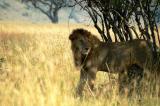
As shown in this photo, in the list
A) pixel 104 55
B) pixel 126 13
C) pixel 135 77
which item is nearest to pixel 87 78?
pixel 104 55

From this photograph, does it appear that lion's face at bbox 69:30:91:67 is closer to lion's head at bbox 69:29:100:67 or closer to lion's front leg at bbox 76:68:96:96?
lion's head at bbox 69:29:100:67

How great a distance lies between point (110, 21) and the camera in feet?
32.0

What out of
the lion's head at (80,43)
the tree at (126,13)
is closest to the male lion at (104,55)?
the lion's head at (80,43)

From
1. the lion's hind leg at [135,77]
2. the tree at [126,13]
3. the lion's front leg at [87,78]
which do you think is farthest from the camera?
the tree at [126,13]

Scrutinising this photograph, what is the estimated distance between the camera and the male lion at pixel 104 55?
7691 millimetres

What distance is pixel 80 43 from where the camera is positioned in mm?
7691

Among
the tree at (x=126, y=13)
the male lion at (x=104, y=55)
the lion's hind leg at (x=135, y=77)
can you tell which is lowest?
the lion's hind leg at (x=135, y=77)

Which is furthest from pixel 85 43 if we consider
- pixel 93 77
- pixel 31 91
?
pixel 31 91

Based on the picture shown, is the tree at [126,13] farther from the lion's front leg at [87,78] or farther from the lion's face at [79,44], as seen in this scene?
the lion's front leg at [87,78]

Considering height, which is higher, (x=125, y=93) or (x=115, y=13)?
(x=115, y=13)

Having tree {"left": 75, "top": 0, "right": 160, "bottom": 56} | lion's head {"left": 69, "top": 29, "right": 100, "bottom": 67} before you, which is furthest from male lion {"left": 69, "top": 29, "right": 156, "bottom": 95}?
tree {"left": 75, "top": 0, "right": 160, "bottom": 56}

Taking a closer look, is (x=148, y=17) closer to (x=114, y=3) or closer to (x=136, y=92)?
(x=114, y=3)

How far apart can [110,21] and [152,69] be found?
2.07m

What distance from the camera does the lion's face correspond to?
764cm
